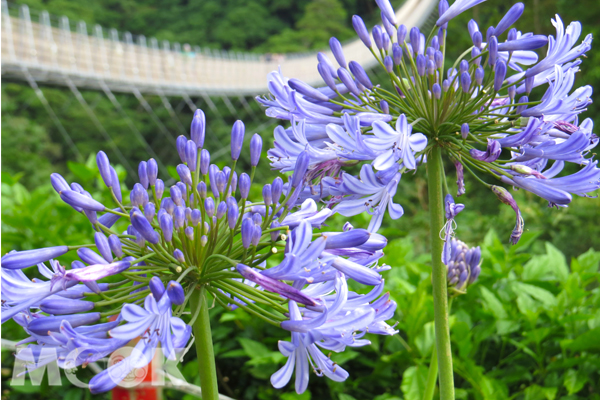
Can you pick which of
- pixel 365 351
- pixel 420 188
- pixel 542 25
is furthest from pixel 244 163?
pixel 365 351

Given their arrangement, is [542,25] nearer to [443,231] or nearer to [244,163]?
[244,163]

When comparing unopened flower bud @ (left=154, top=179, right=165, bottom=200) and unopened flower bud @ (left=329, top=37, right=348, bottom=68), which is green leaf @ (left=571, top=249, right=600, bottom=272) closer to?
unopened flower bud @ (left=329, top=37, right=348, bottom=68)

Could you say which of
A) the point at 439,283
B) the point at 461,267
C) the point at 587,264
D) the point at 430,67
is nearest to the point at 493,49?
the point at 430,67

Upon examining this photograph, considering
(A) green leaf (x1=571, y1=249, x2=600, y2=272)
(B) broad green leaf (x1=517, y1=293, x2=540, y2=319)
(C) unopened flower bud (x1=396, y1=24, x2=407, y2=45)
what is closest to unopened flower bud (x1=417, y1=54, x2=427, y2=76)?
(C) unopened flower bud (x1=396, y1=24, x2=407, y2=45)

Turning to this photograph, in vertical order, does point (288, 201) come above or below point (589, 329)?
above

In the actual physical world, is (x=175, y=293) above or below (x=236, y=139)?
below

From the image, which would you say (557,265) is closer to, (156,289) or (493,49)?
(493,49)

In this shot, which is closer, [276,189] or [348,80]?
[276,189]
